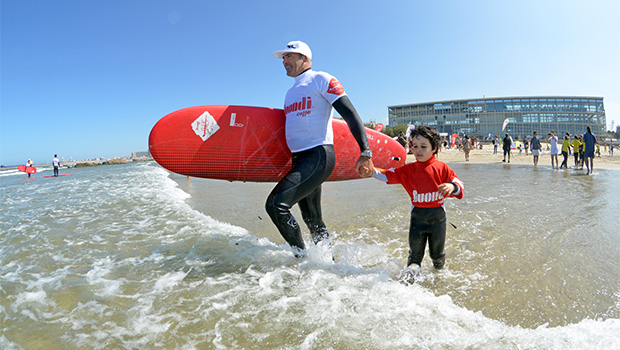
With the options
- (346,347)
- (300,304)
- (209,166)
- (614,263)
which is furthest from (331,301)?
(614,263)

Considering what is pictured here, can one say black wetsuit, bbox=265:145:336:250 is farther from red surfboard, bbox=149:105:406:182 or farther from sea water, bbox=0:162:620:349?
red surfboard, bbox=149:105:406:182

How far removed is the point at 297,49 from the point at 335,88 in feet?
1.64

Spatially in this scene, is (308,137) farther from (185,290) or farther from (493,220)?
(493,220)

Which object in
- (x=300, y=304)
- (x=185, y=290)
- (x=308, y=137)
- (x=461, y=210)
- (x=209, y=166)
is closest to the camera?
(x=300, y=304)

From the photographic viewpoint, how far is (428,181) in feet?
7.73

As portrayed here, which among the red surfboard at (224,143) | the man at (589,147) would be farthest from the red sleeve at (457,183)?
the man at (589,147)

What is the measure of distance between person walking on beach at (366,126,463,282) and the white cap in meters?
1.15

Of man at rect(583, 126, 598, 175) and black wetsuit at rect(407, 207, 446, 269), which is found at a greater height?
man at rect(583, 126, 598, 175)

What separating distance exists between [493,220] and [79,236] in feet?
18.8

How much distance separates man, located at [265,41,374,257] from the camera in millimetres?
2473

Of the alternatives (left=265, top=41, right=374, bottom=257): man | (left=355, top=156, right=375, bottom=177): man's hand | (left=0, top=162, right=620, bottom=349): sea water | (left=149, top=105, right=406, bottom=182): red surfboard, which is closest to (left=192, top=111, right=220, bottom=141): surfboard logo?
(left=149, top=105, right=406, bottom=182): red surfboard

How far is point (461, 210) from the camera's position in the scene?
16.8 feet

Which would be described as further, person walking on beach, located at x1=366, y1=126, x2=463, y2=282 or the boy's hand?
person walking on beach, located at x1=366, y1=126, x2=463, y2=282

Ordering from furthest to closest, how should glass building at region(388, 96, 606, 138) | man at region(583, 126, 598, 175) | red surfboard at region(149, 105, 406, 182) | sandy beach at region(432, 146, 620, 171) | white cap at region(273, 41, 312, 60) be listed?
glass building at region(388, 96, 606, 138) → sandy beach at region(432, 146, 620, 171) → man at region(583, 126, 598, 175) → red surfboard at region(149, 105, 406, 182) → white cap at region(273, 41, 312, 60)
